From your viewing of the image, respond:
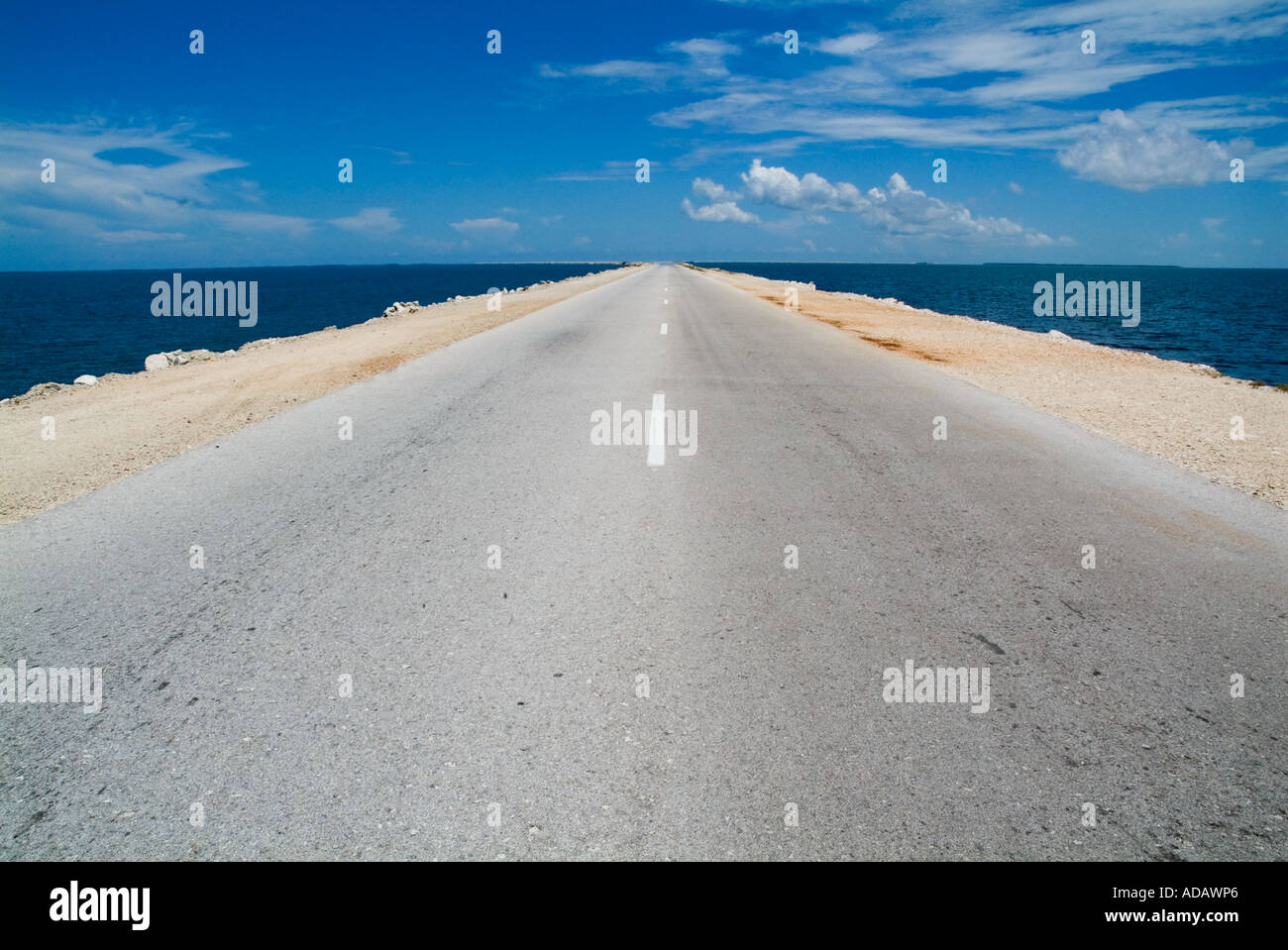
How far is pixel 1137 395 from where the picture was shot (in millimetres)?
11898

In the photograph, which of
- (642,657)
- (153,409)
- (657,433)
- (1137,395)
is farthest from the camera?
(1137,395)

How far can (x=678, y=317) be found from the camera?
24.5 m

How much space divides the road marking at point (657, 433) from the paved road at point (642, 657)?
0.28 meters

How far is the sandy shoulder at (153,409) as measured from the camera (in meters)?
7.16

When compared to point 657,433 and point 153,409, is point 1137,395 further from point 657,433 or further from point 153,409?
point 153,409

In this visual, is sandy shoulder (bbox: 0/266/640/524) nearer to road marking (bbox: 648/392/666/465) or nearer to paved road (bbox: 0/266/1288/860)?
paved road (bbox: 0/266/1288/860)

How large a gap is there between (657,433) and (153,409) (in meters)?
7.95

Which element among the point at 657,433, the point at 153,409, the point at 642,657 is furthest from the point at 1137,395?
the point at 153,409

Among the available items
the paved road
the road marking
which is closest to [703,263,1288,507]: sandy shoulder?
the paved road

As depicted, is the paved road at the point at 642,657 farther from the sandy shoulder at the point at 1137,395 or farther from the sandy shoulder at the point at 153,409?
the sandy shoulder at the point at 1137,395

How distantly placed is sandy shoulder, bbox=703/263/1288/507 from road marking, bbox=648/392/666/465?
551 cm

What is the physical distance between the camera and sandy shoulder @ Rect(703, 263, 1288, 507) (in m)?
7.93

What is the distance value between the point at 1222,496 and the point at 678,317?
19191 mm
